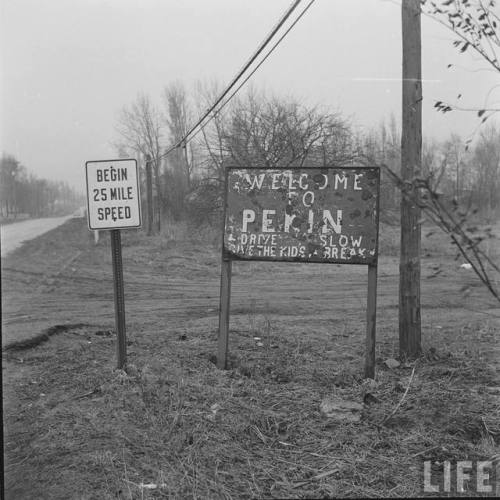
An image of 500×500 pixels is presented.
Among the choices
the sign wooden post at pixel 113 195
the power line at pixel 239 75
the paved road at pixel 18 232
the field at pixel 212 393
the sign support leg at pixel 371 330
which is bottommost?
the field at pixel 212 393

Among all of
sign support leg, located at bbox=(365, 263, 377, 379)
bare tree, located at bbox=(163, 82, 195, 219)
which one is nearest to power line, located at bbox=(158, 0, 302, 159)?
bare tree, located at bbox=(163, 82, 195, 219)

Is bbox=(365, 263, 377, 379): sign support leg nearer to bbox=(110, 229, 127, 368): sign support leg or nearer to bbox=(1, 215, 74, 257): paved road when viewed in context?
bbox=(110, 229, 127, 368): sign support leg

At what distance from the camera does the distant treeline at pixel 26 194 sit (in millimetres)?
2443

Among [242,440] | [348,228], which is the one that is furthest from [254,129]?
[242,440]

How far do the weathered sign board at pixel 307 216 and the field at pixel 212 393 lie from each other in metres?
0.46

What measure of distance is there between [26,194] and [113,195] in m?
0.83

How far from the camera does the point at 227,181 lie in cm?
390

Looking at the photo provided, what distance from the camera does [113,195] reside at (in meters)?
3.60

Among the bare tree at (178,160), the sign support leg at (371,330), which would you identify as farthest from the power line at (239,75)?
the sign support leg at (371,330)

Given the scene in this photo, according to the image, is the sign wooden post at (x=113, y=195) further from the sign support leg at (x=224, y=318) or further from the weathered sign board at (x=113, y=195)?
the sign support leg at (x=224, y=318)

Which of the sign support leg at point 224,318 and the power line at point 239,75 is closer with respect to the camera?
the power line at point 239,75

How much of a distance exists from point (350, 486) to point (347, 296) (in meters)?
5.80

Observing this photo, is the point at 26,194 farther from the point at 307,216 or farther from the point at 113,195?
the point at 307,216

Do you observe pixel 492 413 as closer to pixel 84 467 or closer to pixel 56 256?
pixel 84 467
